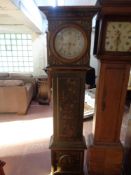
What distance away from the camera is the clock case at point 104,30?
1.39 meters

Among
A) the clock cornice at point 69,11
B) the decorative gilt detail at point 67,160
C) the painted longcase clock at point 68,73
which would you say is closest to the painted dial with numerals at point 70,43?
the painted longcase clock at point 68,73

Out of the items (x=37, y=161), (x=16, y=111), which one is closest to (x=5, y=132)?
(x=16, y=111)

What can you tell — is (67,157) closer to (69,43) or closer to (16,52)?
(69,43)

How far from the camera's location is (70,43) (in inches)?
56.7

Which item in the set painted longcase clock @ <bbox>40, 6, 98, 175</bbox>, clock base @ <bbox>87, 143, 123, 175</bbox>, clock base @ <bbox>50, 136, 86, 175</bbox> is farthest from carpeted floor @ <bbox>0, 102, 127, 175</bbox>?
clock base @ <bbox>87, 143, 123, 175</bbox>

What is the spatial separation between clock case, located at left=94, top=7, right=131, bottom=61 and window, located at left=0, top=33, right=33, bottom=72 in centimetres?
388

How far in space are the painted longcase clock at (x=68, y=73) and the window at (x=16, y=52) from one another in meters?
3.86

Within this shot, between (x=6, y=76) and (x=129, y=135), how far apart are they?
3.81m

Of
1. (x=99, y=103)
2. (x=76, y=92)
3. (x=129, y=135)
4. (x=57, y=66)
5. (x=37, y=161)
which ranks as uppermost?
(x=57, y=66)

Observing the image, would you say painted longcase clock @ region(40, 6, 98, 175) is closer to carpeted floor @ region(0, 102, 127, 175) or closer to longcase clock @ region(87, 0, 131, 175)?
longcase clock @ region(87, 0, 131, 175)

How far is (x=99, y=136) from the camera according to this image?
1810 millimetres

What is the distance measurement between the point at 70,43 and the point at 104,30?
1.10 ft

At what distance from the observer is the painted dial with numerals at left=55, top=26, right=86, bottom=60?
1.41 m

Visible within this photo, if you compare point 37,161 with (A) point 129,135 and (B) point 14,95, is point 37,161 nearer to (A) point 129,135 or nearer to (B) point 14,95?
(A) point 129,135
